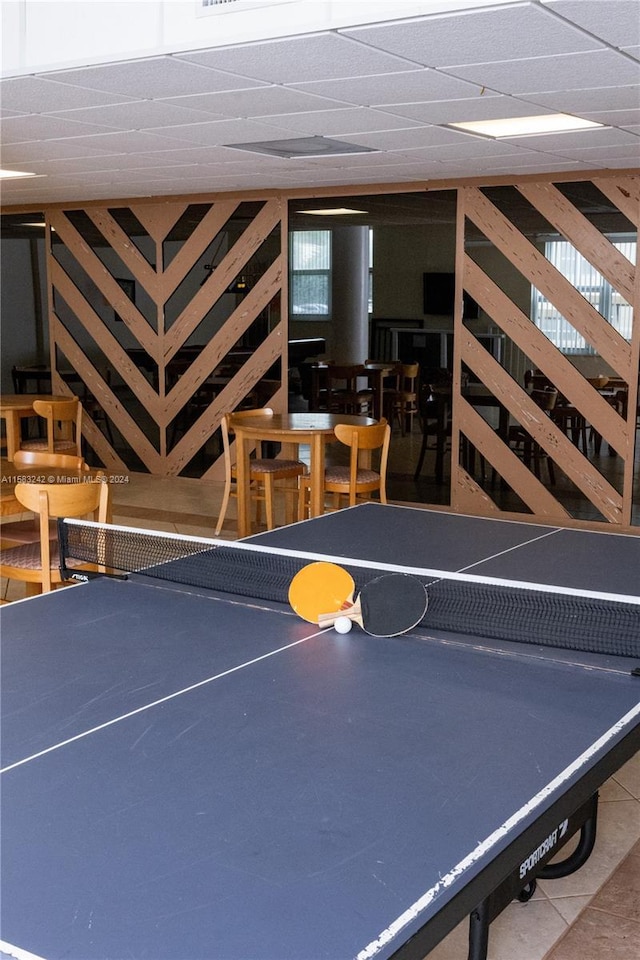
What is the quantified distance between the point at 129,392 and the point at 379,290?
2745mm

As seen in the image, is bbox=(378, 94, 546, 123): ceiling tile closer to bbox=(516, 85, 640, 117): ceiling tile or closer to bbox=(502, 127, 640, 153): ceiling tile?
bbox=(516, 85, 640, 117): ceiling tile

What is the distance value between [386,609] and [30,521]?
117 inches

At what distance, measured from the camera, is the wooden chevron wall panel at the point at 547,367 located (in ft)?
22.6

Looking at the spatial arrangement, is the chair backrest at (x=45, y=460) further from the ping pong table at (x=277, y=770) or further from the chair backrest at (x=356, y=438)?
the ping pong table at (x=277, y=770)

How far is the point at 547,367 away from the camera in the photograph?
724cm

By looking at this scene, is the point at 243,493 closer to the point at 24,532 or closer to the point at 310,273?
the point at 24,532

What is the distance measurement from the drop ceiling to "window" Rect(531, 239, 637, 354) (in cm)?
59

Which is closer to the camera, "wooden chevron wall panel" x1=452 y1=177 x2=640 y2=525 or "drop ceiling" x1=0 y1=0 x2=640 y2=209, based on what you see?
"drop ceiling" x1=0 y1=0 x2=640 y2=209

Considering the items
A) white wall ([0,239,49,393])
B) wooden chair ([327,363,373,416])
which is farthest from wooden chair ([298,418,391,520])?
white wall ([0,239,49,393])

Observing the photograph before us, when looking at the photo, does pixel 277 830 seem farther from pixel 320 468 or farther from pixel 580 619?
pixel 320 468

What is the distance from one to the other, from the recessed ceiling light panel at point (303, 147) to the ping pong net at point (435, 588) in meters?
2.93

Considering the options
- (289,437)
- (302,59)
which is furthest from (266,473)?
(302,59)

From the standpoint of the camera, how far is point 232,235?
340 inches

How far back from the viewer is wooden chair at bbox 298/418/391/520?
5789mm
